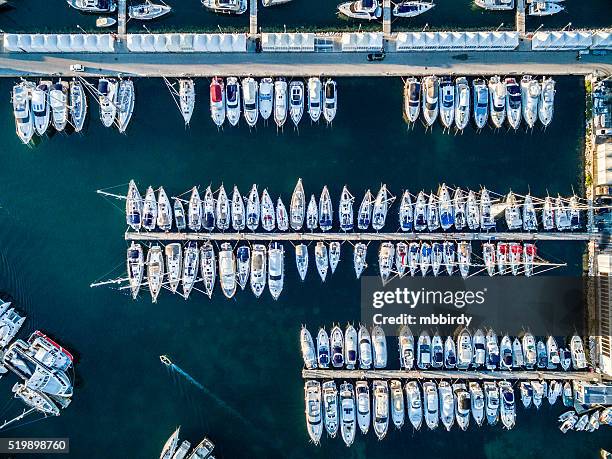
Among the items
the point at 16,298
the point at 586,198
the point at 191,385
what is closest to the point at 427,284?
the point at 586,198

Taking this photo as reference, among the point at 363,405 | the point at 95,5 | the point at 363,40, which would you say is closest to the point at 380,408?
the point at 363,405

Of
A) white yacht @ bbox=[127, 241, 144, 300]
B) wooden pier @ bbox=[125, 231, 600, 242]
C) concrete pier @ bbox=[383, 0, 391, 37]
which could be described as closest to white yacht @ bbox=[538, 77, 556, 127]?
wooden pier @ bbox=[125, 231, 600, 242]

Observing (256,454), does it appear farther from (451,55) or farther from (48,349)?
(451,55)

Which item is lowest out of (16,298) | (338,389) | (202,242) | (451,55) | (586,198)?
(338,389)

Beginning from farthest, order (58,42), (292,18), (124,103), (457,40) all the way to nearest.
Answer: (292,18)
(124,103)
(58,42)
(457,40)

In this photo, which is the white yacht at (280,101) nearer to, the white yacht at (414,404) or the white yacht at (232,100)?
the white yacht at (232,100)

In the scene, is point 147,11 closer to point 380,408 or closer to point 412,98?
point 412,98
